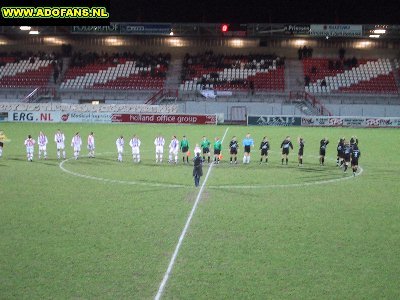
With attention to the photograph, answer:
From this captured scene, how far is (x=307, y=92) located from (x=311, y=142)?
21624 mm

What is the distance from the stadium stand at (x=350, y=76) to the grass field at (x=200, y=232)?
34.2 meters

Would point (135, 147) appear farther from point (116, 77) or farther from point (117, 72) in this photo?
point (117, 72)

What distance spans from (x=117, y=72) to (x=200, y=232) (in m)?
51.3

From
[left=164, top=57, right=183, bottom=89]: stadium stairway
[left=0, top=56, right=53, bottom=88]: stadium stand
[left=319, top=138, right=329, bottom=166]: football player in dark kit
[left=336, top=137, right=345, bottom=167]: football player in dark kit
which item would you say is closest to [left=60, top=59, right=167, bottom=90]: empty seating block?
[left=164, top=57, right=183, bottom=89]: stadium stairway

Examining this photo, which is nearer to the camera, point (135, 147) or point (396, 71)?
point (135, 147)

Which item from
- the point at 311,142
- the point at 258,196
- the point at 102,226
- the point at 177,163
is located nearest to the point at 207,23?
the point at 311,142

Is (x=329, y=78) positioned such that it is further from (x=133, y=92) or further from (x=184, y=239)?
(x=184, y=239)

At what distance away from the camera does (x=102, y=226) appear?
48.2 ft

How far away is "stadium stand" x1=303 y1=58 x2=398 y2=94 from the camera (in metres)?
59.1

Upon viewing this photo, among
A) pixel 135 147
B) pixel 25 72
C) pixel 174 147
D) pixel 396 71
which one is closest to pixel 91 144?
pixel 135 147

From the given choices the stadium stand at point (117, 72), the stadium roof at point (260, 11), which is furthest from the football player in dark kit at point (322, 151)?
the stadium roof at point (260, 11)

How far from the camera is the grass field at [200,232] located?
10.3 metres

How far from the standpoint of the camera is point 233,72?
62656mm

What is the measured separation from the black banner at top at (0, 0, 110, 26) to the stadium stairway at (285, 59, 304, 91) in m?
39.6
